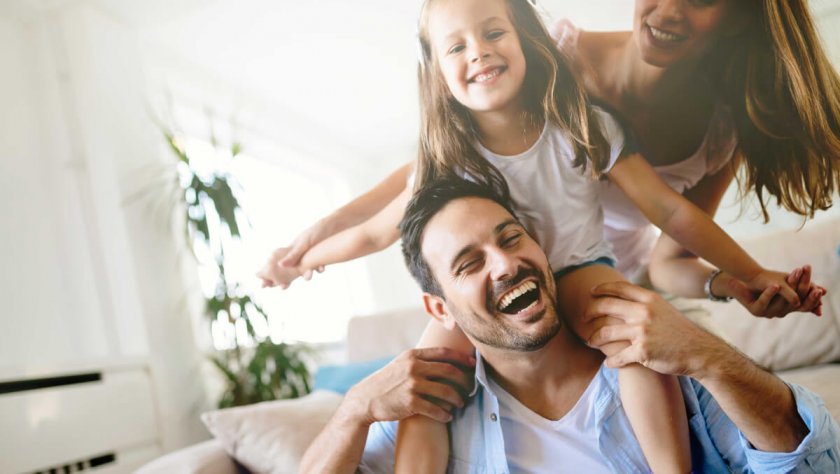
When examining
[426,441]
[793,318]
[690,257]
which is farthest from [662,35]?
[426,441]

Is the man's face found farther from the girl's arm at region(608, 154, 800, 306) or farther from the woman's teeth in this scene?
the woman's teeth

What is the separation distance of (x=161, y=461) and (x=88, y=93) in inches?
62.6

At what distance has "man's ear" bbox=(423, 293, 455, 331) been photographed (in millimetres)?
1201

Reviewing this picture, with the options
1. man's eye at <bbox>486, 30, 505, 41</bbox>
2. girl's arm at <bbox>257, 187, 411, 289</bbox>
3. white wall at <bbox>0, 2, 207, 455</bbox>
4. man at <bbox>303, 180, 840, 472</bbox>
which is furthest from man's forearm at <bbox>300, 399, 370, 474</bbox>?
white wall at <bbox>0, 2, 207, 455</bbox>

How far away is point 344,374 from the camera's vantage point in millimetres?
2092

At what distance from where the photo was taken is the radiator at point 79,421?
1920 mm

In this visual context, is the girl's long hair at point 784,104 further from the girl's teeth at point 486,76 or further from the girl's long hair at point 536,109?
the girl's teeth at point 486,76

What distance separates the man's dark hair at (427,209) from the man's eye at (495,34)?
25cm

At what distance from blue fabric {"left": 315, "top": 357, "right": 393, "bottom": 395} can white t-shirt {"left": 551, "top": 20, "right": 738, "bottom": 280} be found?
1.04 metres

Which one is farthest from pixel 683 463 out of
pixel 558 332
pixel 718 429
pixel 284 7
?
pixel 284 7

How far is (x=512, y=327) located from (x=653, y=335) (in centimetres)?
22

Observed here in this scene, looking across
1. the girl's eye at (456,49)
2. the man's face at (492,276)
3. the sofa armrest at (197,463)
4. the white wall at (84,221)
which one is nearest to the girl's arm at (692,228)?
the man's face at (492,276)

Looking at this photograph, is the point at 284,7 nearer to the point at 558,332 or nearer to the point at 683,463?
the point at 558,332

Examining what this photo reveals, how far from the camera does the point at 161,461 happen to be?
160cm
